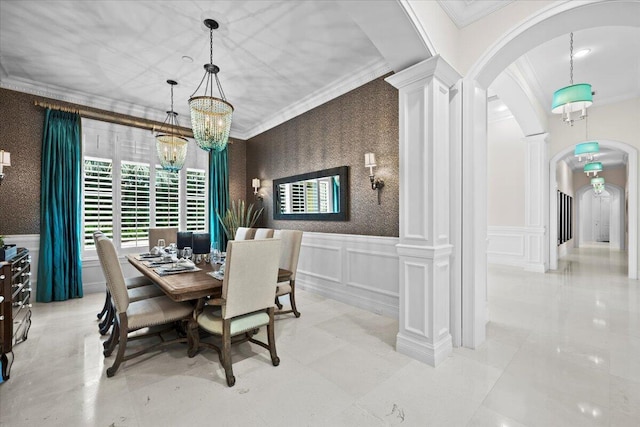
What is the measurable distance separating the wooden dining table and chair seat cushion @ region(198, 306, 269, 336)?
0.16m

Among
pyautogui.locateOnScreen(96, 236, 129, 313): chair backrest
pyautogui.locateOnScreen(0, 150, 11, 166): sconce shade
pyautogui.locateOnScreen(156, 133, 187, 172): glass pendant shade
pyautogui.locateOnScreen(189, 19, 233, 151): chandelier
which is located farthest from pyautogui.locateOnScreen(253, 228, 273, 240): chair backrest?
pyautogui.locateOnScreen(0, 150, 11, 166): sconce shade

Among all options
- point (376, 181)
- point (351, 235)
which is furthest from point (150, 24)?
point (351, 235)

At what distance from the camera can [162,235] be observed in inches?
168

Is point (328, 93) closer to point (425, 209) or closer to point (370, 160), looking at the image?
point (370, 160)

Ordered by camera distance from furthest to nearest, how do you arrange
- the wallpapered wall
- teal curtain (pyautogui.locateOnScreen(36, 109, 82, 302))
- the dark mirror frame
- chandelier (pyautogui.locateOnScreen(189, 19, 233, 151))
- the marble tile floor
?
the dark mirror frame → teal curtain (pyautogui.locateOnScreen(36, 109, 82, 302)) → the wallpapered wall → chandelier (pyautogui.locateOnScreen(189, 19, 233, 151)) → the marble tile floor

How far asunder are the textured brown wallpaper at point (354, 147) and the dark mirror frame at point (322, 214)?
7cm

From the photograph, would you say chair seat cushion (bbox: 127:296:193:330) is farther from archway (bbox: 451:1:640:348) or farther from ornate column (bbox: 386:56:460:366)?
archway (bbox: 451:1:640:348)

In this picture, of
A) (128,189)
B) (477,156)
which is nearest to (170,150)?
(128,189)

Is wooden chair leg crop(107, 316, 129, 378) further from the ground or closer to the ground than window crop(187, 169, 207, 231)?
closer to the ground

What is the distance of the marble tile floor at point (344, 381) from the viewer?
68.1 inches

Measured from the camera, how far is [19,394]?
193 cm

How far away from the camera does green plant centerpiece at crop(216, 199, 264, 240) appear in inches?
218

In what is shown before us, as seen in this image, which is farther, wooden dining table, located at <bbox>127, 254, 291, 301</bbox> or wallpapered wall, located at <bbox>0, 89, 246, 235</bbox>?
wallpapered wall, located at <bbox>0, 89, 246, 235</bbox>

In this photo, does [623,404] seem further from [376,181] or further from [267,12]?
[267,12]
